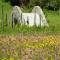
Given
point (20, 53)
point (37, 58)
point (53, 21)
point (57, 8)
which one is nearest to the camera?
point (37, 58)

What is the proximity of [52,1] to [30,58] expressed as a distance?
30.3 meters

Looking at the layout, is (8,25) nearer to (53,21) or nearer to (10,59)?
(53,21)

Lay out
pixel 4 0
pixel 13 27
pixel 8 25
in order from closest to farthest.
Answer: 1. pixel 13 27
2. pixel 8 25
3. pixel 4 0

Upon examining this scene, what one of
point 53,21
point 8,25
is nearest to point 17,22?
point 8,25

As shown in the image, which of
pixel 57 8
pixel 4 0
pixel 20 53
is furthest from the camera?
pixel 4 0

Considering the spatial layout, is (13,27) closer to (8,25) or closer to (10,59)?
(8,25)

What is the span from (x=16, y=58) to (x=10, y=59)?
0.15m

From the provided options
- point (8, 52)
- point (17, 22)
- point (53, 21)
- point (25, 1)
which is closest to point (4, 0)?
point (25, 1)

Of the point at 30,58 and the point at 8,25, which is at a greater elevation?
the point at 30,58

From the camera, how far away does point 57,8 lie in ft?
125

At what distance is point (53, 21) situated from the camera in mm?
29406

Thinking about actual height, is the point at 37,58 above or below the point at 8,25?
above

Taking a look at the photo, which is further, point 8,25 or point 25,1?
point 25,1

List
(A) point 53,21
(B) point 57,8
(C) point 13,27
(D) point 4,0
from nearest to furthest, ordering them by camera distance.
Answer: (C) point 13,27 → (A) point 53,21 → (B) point 57,8 → (D) point 4,0
